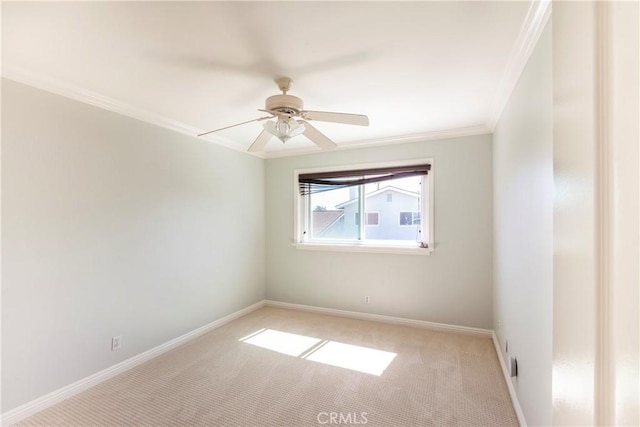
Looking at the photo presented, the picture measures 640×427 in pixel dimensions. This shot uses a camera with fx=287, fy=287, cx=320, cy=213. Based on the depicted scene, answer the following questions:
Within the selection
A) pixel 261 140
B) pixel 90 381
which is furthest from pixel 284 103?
pixel 90 381

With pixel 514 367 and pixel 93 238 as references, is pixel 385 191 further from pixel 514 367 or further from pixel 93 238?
pixel 93 238

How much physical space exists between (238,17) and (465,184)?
9.22 feet

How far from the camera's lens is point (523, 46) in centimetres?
165

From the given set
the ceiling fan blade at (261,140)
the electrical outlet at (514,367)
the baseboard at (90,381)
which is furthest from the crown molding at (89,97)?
the electrical outlet at (514,367)

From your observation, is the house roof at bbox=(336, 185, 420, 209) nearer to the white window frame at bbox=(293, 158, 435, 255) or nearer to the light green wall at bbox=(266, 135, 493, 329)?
the white window frame at bbox=(293, 158, 435, 255)

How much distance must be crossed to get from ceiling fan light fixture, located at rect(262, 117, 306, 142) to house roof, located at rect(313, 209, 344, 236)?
6.67ft

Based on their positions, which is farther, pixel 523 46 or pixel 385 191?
pixel 385 191

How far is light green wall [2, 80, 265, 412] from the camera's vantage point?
194cm

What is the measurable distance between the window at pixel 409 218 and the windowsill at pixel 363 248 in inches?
12.3

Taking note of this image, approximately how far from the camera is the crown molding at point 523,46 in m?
1.37

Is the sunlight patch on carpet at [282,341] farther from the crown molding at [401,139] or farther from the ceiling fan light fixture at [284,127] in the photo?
the crown molding at [401,139]

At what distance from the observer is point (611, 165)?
0.35m

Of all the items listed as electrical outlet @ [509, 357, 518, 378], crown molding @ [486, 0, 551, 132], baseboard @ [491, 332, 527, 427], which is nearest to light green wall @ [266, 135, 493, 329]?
baseboard @ [491, 332, 527, 427]

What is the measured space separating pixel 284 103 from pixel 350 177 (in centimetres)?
210
